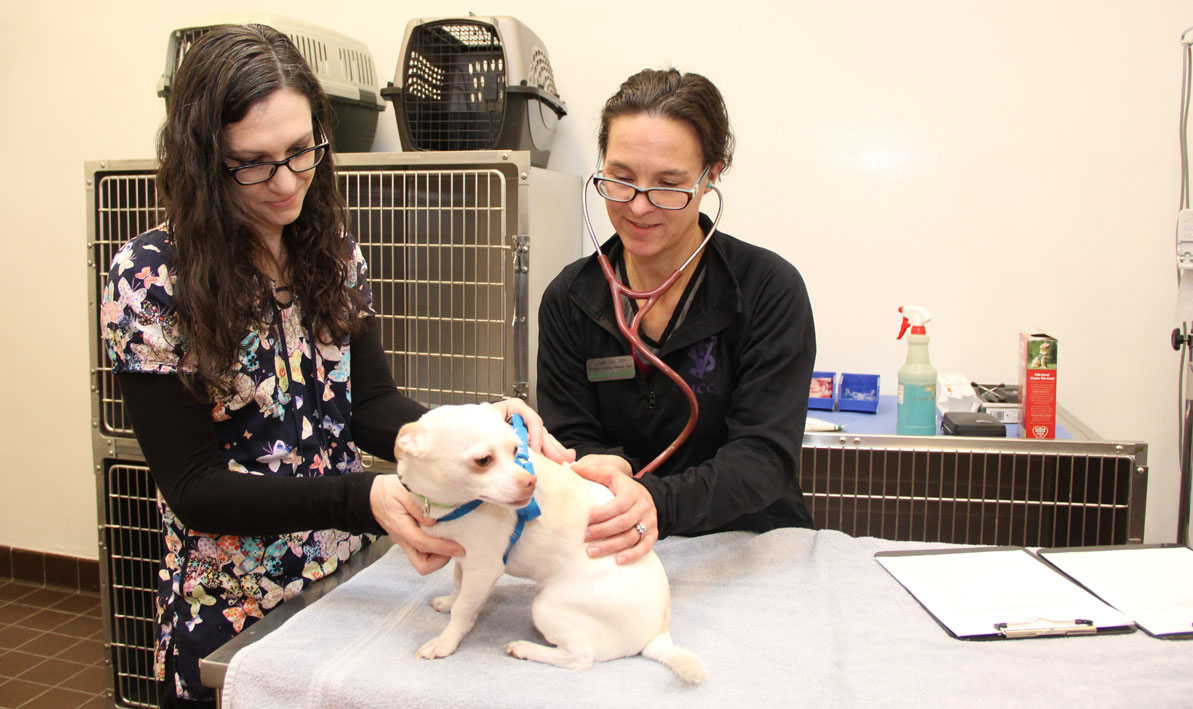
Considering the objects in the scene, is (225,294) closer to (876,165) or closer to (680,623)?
(680,623)

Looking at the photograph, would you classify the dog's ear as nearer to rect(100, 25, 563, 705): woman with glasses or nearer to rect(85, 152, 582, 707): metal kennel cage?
rect(100, 25, 563, 705): woman with glasses

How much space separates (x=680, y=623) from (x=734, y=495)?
205 millimetres

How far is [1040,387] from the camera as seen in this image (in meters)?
1.80

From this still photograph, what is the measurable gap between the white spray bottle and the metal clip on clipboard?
85 cm

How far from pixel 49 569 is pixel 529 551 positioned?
2840 millimetres

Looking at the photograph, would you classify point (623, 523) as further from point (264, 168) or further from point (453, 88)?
point (453, 88)

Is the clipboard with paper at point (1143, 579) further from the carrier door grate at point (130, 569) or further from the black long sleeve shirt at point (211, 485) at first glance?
the carrier door grate at point (130, 569)

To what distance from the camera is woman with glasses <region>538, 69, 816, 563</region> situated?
1243 millimetres

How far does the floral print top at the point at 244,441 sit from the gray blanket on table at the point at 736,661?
0.13 meters

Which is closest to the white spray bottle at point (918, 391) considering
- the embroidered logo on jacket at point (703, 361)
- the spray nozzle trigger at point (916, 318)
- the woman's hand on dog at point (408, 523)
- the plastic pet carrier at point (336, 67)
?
the spray nozzle trigger at point (916, 318)

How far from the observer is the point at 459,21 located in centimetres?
200

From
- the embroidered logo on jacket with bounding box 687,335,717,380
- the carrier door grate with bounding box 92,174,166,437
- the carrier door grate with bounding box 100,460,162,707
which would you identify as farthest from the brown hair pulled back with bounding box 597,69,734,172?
the carrier door grate with bounding box 100,460,162,707

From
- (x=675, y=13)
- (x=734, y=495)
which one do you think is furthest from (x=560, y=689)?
(x=675, y=13)

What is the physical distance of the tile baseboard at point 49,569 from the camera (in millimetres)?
3018
